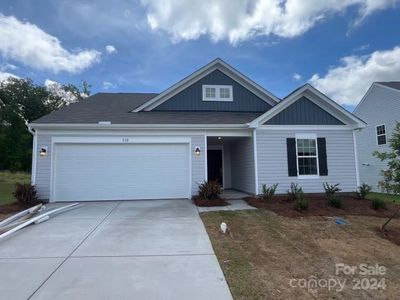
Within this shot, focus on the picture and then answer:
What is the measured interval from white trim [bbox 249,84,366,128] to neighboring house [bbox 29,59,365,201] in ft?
0.12

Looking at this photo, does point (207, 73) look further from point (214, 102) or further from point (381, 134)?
point (381, 134)

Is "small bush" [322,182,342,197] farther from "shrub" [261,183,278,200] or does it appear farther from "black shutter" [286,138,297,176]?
"shrub" [261,183,278,200]

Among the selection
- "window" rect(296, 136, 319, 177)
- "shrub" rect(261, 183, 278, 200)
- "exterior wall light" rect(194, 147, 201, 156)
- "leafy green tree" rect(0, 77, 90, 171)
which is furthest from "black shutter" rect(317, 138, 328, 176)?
"leafy green tree" rect(0, 77, 90, 171)

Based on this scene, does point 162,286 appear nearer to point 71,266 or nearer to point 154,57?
point 71,266

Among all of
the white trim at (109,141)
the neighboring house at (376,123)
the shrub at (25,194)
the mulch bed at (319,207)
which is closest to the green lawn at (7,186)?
the shrub at (25,194)

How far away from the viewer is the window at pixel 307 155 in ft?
37.5

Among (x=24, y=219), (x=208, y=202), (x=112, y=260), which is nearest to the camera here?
(x=112, y=260)

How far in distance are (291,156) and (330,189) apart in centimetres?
191

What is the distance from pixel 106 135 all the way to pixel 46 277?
7.67m

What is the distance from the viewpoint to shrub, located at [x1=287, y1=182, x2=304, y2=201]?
33.3ft

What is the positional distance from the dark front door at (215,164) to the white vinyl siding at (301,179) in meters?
4.50

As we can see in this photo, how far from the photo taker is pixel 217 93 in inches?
535

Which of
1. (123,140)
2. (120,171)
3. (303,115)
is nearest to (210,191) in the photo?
(120,171)

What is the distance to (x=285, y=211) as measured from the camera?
28.0 ft
